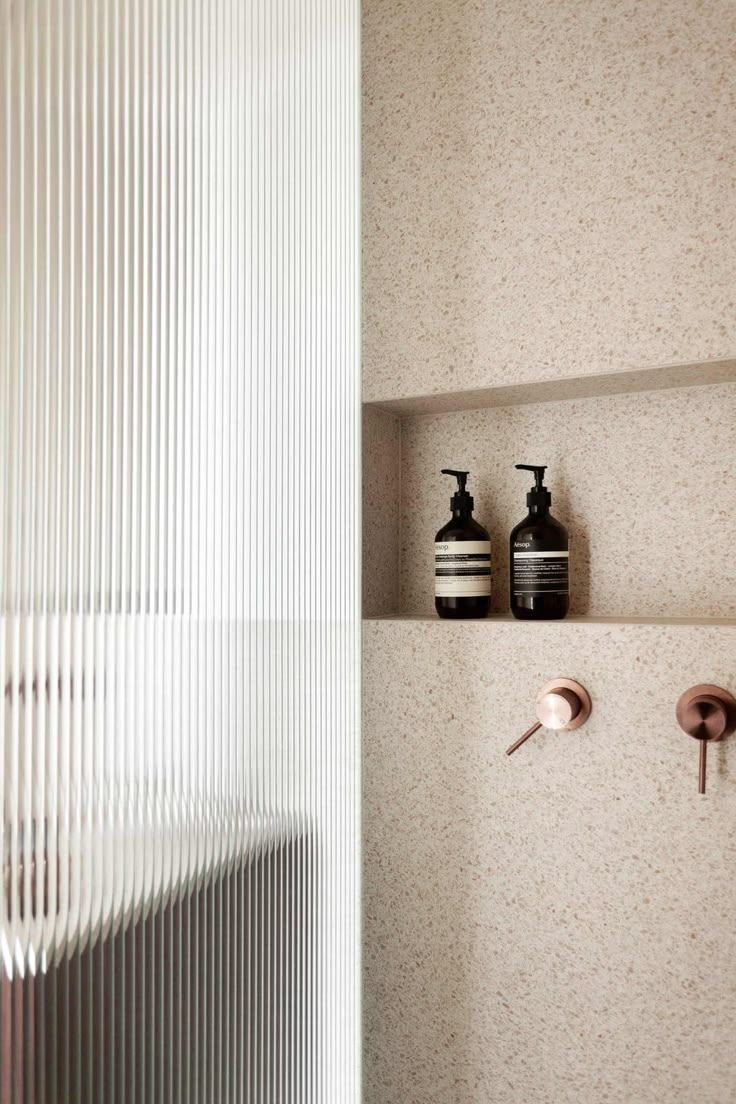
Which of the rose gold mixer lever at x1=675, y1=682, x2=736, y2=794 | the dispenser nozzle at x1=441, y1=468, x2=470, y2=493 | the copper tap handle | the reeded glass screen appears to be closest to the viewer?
the reeded glass screen

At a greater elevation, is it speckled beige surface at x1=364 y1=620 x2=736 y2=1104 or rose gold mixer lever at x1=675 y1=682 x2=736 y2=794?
rose gold mixer lever at x1=675 y1=682 x2=736 y2=794

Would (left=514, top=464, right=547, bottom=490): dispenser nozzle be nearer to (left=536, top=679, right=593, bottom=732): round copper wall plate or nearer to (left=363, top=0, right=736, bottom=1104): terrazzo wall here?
(left=363, top=0, right=736, bottom=1104): terrazzo wall

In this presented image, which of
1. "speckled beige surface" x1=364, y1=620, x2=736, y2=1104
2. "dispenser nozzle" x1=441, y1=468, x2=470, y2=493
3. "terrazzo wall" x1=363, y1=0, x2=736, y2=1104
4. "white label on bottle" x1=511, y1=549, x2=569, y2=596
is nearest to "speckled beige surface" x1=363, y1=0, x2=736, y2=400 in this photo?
"terrazzo wall" x1=363, y1=0, x2=736, y2=1104

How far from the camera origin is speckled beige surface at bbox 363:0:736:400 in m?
0.91

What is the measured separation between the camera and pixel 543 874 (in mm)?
971

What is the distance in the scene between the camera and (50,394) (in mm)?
584

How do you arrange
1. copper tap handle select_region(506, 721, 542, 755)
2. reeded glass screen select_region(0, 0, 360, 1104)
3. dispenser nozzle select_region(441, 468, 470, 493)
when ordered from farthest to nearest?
dispenser nozzle select_region(441, 468, 470, 493) < copper tap handle select_region(506, 721, 542, 755) < reeded glass screen select_region(0, 0, 360, 1104)

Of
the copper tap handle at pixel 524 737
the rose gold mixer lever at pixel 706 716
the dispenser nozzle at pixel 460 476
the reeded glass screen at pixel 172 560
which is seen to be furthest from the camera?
the dispenser nozzle at pixel 460 476

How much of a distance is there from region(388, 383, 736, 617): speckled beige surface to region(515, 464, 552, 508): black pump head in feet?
0.17

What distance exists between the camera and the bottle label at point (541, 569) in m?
A: 1.01

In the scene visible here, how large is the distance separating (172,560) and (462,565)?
0.45 metres

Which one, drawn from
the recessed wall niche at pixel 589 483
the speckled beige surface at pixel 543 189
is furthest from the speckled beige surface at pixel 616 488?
the speckled beige surface at pixel 543 189

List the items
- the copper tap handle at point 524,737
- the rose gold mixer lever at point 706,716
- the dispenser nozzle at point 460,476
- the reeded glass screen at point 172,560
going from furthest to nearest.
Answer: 1. the dispenser nozzle at point 460,476
2. the copper tap handle at point 524,737
3. the rose gold mixer lever at point 706,716
4. the reeded glass screen at point 172,560

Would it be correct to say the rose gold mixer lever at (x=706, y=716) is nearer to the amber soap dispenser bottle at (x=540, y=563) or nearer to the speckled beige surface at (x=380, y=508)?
the amber soap dispenser bottle at (x=540, y=563)
